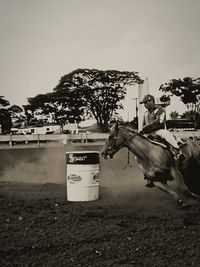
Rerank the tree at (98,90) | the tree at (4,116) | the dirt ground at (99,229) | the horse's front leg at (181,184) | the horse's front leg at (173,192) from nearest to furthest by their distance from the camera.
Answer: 1. the dirt ground at (99,229)
2. the horse's front leg at (173,192)
3. the horse's front leg at (181,184)
4. the tree at (98,90)
5. the tree at (4,116)

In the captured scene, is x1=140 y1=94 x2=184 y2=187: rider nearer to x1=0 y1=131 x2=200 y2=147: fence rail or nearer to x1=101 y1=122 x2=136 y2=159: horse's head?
x1=101 y1=122 x2=136 y2=159: horse's head

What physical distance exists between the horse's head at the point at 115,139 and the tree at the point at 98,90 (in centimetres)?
4353

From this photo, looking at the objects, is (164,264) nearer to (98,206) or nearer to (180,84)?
(98,206)

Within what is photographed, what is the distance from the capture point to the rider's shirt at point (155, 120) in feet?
30.1

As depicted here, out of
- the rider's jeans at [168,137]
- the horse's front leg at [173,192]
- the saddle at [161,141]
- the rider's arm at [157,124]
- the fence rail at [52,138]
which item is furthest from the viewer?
the fence rail at [52,138]

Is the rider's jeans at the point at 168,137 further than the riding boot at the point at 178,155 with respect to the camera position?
Yes

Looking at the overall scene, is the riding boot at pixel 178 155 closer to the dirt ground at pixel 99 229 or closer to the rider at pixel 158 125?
the rider at pixel 158 125

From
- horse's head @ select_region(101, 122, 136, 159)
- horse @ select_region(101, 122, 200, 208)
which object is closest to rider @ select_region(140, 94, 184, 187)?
horse @ select_region(101, 122, 200, 208)

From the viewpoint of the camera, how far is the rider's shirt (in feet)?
30.1

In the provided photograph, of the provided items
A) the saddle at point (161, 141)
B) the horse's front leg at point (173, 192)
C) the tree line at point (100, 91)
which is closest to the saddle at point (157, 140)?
the saddle at point (161, 141)

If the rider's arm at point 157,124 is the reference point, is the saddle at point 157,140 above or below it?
below

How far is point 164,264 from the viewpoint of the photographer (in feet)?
15.6

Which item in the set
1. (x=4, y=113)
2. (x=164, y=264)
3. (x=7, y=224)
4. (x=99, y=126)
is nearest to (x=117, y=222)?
(x=7, y=224)

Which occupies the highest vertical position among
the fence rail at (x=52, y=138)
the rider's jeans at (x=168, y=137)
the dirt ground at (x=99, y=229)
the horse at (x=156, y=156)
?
the rider's jeans at (x=168, y=137)
